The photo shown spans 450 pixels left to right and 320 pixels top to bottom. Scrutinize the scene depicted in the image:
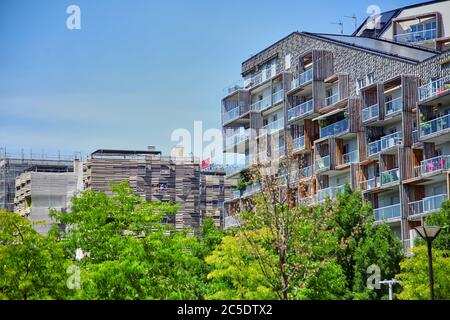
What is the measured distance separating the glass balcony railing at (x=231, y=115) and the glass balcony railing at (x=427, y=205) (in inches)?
241

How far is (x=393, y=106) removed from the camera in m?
24.4

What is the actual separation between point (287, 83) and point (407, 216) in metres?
7.29

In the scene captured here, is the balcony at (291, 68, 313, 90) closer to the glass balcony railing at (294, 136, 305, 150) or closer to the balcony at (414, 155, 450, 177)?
the glass balcony railing at (294, 136, 305, 150)

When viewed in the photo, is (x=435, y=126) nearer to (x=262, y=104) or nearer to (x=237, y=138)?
(x=237, y=138)

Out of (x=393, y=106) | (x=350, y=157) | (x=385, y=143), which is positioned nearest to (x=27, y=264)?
(x=385, y=143)

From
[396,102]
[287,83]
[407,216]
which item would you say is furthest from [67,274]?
[287,83]

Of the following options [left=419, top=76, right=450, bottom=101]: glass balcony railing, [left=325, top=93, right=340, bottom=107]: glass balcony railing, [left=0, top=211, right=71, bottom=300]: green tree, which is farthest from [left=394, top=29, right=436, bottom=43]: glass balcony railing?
[left=0, top=211, right=71, bottom=300]: green tree

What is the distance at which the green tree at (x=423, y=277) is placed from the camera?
1570 centimetres

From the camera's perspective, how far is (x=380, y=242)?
19500 mm

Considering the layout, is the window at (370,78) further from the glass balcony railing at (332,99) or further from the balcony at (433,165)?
the balcony at (433,165)

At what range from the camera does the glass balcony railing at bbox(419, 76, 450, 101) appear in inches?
862

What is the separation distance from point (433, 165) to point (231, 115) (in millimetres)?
6759

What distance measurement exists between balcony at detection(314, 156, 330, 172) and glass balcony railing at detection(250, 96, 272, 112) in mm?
2250
